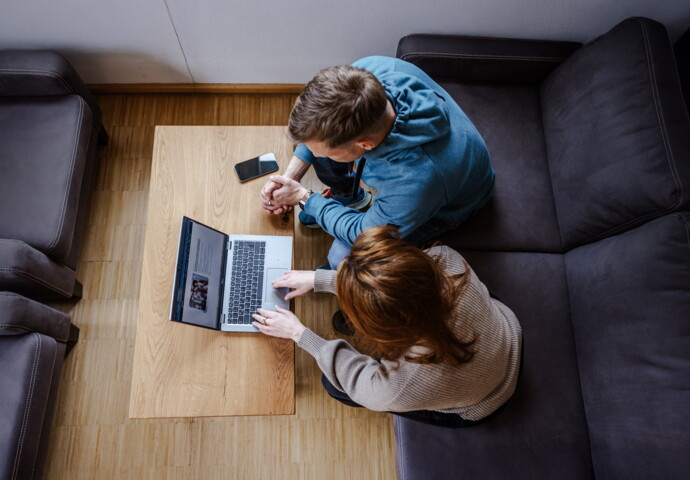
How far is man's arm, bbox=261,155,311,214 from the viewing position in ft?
4.71

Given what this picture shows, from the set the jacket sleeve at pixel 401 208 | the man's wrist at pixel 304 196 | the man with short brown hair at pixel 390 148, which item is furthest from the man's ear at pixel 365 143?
the man's wrist at pixel 304 196

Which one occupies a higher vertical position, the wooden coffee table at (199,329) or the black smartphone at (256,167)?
the black smartphone at (256,167)

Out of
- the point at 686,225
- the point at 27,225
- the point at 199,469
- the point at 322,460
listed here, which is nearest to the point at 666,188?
the point at 686,225

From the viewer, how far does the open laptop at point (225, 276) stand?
50.9 inches

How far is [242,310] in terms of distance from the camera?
1.40 metres

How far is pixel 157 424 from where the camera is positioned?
1.83 meters

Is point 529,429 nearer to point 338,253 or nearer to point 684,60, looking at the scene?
point 338,253

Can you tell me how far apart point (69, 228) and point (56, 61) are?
0.63 meters

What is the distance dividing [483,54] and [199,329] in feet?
4.81

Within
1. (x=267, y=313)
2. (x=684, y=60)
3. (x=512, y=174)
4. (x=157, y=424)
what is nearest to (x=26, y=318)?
(x=157, y=424)

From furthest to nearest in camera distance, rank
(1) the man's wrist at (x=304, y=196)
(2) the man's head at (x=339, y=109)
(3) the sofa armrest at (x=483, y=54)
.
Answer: (3) the sofa armrest at (x=483, y=54), (1) the man's wrist at (x=304, y=196), (2) the man's head at (x=339, y=109)

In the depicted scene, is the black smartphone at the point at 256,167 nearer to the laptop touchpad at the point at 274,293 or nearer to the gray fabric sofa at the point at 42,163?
the laptop touchpad at the point at 274,293

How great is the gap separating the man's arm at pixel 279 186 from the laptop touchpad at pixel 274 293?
0.67 ft

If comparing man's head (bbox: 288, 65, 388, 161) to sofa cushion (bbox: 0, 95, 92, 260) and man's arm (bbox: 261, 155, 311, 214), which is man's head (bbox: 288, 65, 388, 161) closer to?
man's arm (bbox: 261, 155, 311, 214)
